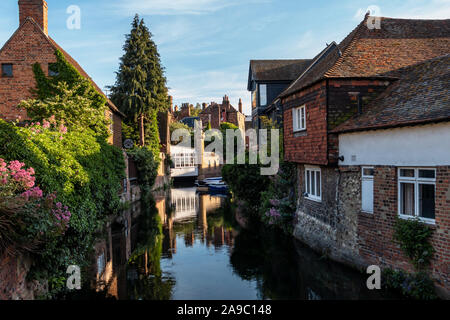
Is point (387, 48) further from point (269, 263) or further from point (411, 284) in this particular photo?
point (269, 263)

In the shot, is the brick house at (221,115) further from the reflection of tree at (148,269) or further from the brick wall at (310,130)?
the brick wall at (310,130)

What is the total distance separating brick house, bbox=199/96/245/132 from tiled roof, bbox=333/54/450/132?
5835cm

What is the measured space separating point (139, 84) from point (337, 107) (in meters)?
28.9

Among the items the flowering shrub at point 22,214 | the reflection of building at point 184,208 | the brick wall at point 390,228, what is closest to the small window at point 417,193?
the brick wall at point 390,228

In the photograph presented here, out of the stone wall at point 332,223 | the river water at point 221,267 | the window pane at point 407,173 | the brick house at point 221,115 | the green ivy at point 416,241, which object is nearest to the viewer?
the green ivy at point 416,241

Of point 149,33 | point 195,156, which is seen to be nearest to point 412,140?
point 149,33

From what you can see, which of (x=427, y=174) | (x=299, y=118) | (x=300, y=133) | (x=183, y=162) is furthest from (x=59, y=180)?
(x=183, y=162)

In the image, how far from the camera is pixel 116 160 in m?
19.4

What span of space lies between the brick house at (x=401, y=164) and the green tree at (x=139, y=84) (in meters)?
29.3

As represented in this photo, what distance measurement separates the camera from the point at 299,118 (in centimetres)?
1431

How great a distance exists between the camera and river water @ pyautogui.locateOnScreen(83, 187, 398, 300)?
9.85m

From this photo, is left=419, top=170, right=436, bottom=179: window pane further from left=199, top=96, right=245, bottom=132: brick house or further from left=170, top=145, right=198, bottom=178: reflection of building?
left=199, top=96, right=245, bottom=132: brick house

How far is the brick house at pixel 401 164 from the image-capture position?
7969mm

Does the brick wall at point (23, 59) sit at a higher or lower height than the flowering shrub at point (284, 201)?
higher
